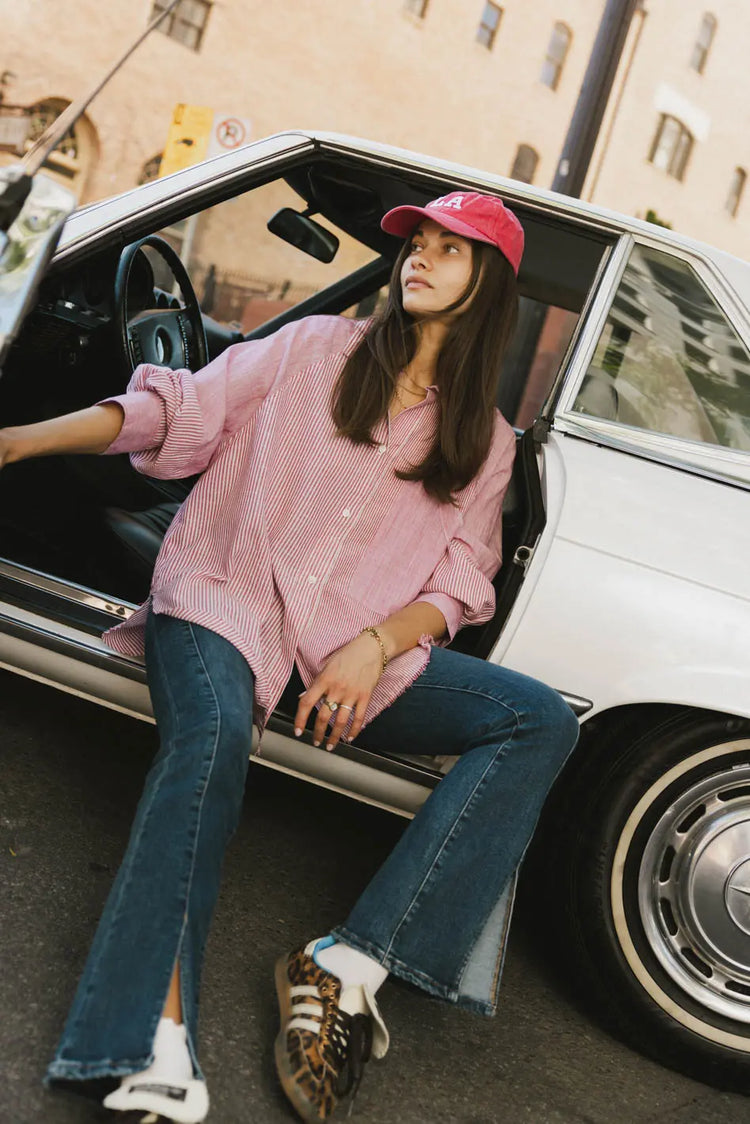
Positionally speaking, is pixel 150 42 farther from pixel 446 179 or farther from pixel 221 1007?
pixel 221 1007

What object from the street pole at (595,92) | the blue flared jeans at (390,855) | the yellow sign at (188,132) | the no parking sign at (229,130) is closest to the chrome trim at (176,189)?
the blue flared jeans at (390,855)

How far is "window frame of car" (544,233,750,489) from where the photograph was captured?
2.66 m

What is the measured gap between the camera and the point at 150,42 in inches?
703

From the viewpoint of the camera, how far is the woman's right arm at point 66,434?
6.83ft

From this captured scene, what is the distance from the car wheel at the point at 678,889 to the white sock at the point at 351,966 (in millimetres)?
608

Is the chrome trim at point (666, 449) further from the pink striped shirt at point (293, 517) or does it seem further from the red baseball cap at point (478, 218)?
the red baseball cap at point (478, 218)

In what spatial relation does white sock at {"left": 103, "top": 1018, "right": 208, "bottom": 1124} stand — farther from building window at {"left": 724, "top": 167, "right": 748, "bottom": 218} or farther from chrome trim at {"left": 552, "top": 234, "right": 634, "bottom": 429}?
building window at {"left": 724, "top": 167, "right": 748, "bottom": 218}

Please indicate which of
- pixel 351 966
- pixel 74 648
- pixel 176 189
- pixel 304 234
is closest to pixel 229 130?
pixel 304 234

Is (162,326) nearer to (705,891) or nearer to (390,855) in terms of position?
(390,855)

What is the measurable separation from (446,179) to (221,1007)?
195cm

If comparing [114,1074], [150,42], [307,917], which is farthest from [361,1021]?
[150,42]

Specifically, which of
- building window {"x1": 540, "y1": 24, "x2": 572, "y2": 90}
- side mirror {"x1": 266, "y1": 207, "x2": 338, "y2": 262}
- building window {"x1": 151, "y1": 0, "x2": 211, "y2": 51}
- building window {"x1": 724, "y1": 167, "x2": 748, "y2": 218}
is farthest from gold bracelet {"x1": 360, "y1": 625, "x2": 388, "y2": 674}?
building window {"x1": 724, "y1": 167, "x2": 748, "y2": 218}

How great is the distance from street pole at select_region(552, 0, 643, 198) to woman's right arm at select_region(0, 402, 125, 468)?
20.0ft

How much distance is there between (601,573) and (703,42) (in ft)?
81.1
